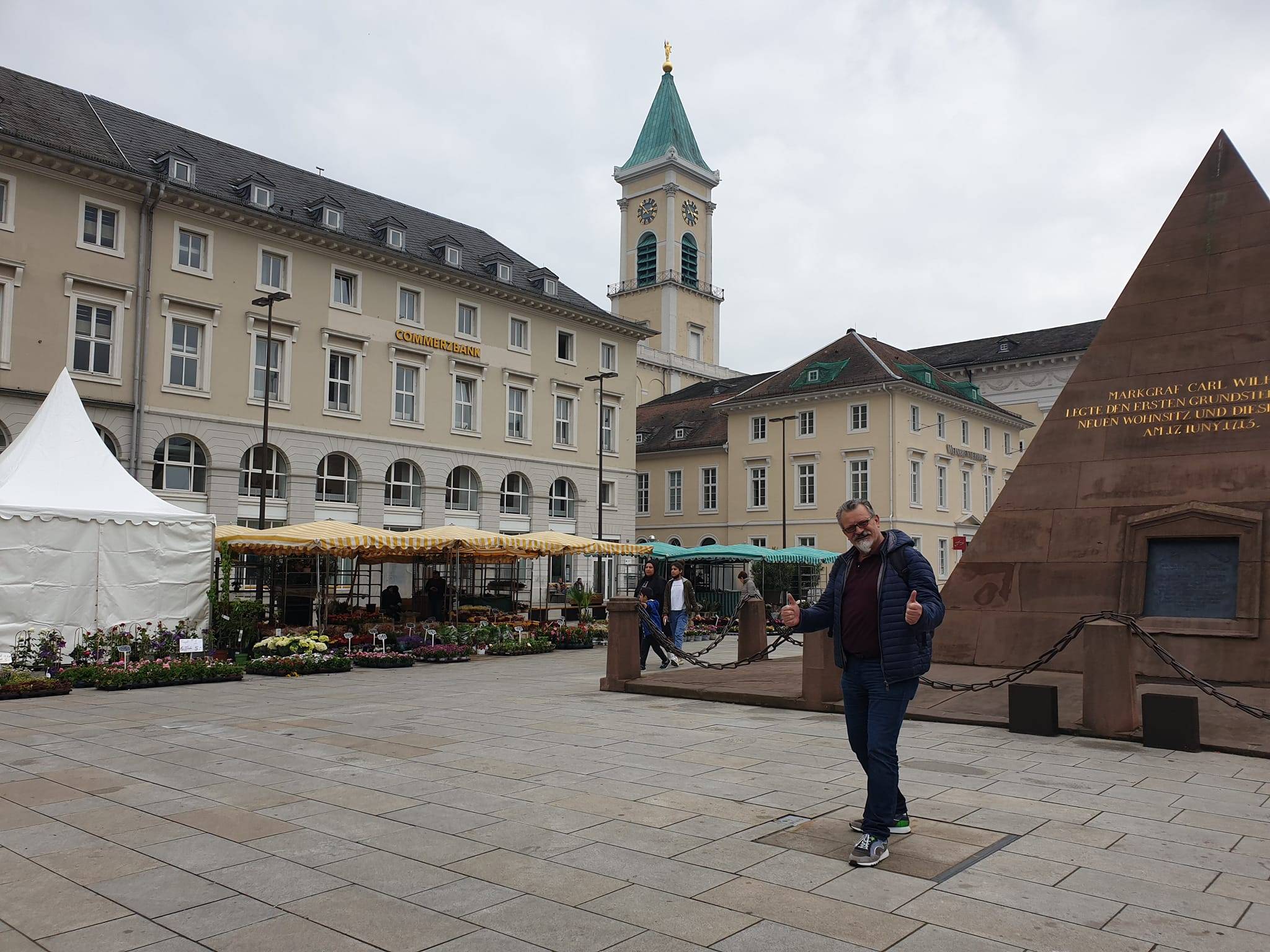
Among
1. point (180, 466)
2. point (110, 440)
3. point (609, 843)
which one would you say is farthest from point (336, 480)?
point (609, 843)

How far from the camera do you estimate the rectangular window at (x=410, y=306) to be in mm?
39781

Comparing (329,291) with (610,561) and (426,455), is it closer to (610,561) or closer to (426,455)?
(426,455)

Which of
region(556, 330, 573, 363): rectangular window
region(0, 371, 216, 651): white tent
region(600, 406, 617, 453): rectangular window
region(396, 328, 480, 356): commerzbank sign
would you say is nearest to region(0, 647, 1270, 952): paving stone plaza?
region(0, 371, 216, 651): white tent

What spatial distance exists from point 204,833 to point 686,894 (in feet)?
10.1

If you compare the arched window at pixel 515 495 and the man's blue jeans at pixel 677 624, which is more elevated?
the arched window at pixel 515 495

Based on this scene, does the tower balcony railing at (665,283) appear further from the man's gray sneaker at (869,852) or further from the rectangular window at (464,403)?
the man's gray sneaker at (869,852)

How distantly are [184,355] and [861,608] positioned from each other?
105ft

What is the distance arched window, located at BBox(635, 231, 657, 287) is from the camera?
7600 centimetres

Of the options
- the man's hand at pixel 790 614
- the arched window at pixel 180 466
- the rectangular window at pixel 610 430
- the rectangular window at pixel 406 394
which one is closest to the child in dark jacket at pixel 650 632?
the man's hand at pixel 790 614

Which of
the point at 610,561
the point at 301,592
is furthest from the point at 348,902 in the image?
the point at 610,561

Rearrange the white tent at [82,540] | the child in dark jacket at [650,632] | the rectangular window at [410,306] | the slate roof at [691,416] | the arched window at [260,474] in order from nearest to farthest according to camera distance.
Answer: the child in dark jacket at [650,632] → the white tent at [82,540] → the arched window at [260,474] → the rectangular window at [410,306] → the slate roof at [691,416]

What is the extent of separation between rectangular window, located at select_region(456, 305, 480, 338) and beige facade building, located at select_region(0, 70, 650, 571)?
0.08m

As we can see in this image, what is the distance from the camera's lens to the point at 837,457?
50.7m

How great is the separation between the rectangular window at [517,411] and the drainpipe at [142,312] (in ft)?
49.5
